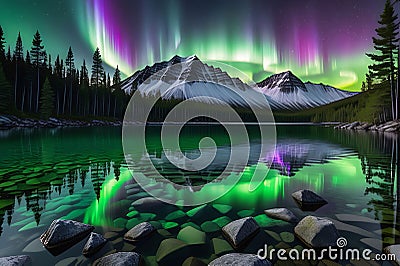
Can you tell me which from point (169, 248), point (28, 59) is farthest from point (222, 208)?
point (28, 59)

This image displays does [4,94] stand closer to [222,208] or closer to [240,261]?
[222,208]

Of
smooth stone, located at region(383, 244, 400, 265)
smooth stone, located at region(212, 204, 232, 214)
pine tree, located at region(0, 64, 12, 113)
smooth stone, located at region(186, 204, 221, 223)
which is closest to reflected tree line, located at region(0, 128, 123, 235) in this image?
smooth stone, located at region(186, 204, 221, 223)

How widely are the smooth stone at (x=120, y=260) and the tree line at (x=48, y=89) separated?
62.3 metres

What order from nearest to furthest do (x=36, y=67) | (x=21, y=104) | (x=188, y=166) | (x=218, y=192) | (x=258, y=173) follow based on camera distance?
(x=218, y=192), (x=258, y=173), (x=188, y=166), (x=21, y=104), (x=36, y=67)

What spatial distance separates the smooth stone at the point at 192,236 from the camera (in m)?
5.10

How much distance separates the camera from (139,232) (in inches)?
206

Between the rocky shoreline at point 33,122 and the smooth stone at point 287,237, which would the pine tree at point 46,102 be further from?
the smooth stone at point 287,237

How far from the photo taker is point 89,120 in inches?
3083

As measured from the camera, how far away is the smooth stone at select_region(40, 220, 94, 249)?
4.82 metres

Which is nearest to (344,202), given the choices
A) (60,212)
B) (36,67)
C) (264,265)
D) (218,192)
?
(218,192)

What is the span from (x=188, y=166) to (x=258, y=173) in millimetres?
4463

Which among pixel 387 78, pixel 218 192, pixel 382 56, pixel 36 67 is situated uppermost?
pixel 36 67

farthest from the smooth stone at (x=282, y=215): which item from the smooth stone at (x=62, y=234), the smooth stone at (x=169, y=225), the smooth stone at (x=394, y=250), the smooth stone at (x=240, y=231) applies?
the smooth stone at (x=62, y=234)

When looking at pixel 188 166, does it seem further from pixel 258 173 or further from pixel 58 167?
pixel 58 167
